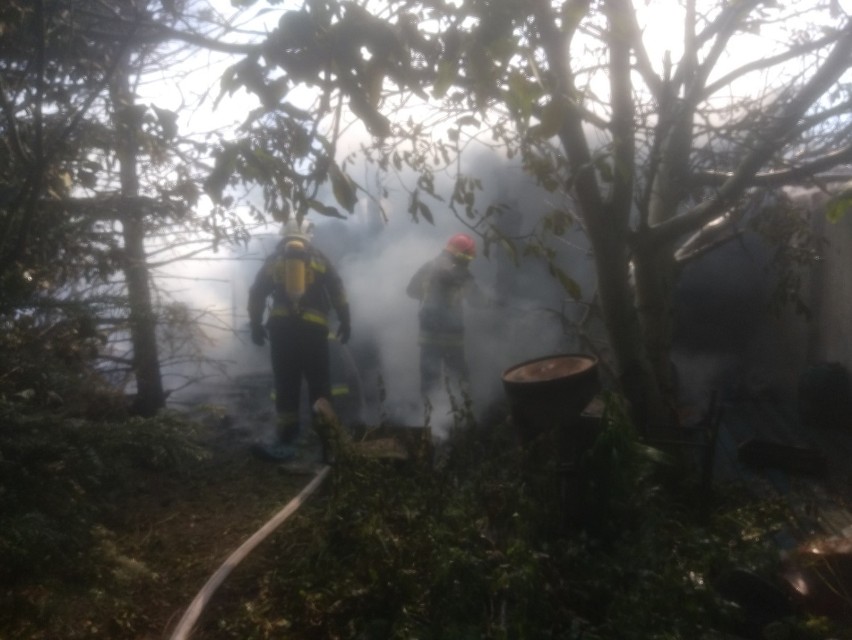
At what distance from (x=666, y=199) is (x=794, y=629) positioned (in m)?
3.69

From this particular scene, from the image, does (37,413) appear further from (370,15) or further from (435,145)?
(435,145)

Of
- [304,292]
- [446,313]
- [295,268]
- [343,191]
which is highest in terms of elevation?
[343,191]

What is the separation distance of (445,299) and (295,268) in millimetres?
2101

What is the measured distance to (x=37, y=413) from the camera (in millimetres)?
3631

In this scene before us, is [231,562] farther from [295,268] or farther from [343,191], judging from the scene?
[295,268]

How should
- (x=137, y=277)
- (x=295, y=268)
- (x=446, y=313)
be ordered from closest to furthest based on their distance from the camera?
(x=137, y=277), (x=295, y=268), (x=446, y=313)

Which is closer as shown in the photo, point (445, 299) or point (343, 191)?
point (343, 191)

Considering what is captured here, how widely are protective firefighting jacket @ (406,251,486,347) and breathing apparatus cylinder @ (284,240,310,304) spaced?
1881 mm

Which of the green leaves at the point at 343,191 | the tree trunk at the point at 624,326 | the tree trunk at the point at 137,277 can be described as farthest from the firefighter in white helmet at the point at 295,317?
the green leaves at the point at 343,191

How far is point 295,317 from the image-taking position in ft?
23.3

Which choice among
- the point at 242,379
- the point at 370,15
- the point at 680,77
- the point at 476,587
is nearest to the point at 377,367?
the point at 242,379

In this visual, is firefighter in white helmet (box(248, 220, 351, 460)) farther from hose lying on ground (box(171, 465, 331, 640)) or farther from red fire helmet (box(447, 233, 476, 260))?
hose lying on ground (box(171, 465, 331, 640))

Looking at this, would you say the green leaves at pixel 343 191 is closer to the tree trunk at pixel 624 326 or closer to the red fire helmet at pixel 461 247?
the tree trunk at pixel 624 326

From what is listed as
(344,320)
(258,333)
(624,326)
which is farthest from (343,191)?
(258,333)
